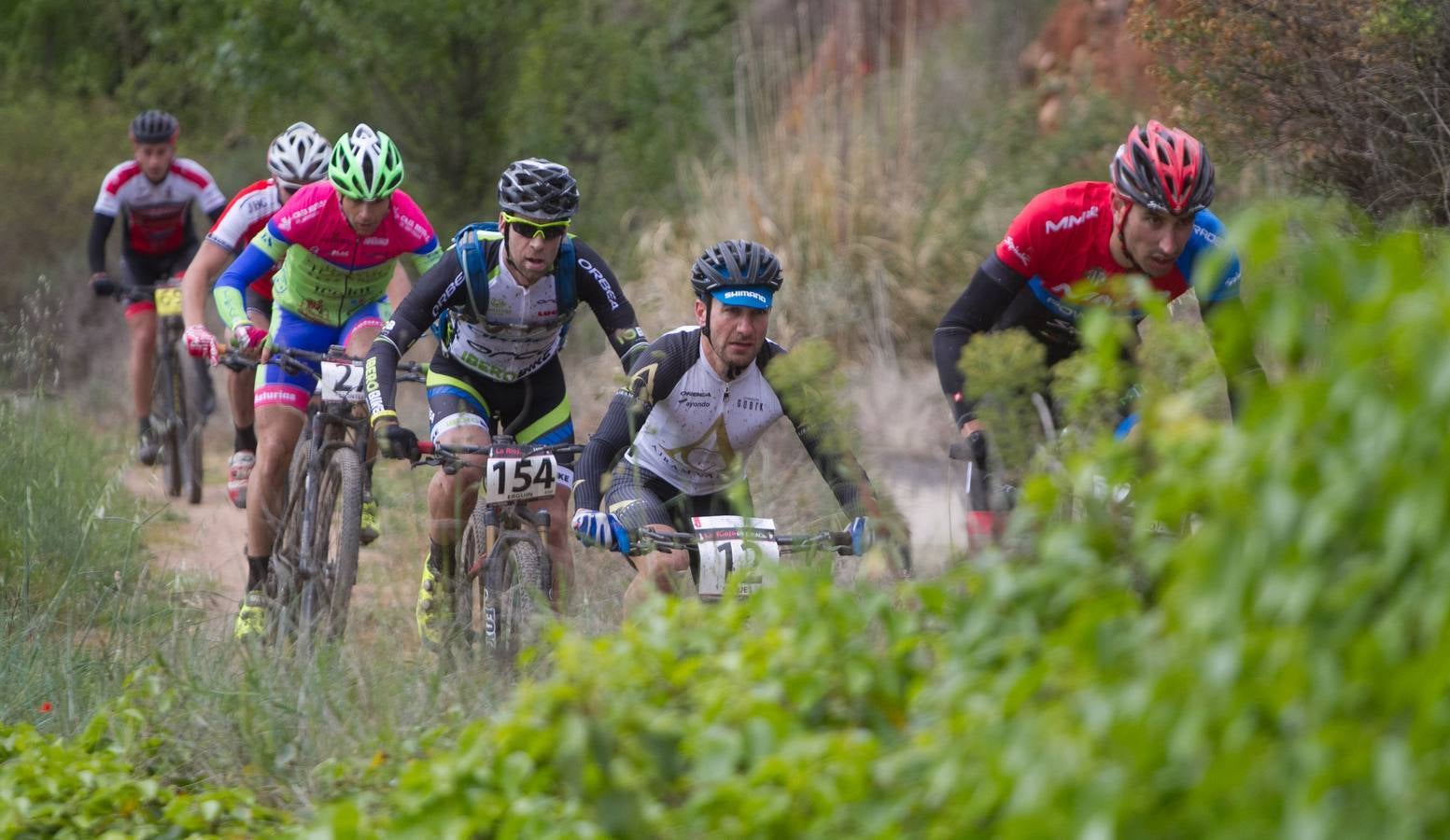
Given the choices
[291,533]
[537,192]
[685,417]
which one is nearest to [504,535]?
[685,417]

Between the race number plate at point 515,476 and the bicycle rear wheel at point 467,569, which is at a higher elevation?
the race number plate at point 515,476

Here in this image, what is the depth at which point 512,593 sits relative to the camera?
21.3 feet

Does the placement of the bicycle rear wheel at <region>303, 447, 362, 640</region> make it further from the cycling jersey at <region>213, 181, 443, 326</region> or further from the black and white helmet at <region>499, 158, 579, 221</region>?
the black and white helmet at <region>499, 158, 579, 221</region>

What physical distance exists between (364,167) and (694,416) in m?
2.17

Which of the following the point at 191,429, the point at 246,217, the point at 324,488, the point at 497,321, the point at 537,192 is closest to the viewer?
the point at 537,192

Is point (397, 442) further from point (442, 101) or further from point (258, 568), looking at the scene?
point (442, 101)

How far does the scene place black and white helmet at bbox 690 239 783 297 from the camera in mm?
6094

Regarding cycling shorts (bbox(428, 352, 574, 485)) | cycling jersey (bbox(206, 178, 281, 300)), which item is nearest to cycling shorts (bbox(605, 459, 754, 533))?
cycling shorts (bbox(428, 352, 574, 485))

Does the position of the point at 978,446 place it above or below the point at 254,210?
below

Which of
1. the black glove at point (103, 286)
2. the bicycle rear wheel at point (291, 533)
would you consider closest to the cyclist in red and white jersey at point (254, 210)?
the bicycle rear wheel at point (291, 533)

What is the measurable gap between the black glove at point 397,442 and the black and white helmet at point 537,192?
0.94 m

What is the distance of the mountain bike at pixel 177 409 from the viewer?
12.1 m

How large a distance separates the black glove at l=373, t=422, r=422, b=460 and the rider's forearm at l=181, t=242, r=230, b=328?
2.07 m

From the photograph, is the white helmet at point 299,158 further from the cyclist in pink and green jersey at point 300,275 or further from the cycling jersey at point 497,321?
the cycling jersey at point 497,321
